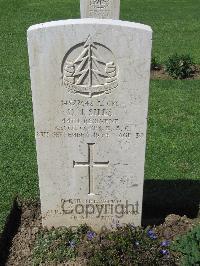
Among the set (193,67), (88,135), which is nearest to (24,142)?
(88,135)

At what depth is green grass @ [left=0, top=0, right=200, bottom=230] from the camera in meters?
6.43

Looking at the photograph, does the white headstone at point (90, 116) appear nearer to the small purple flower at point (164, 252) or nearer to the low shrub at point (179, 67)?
the small purple flower at point (164, 252)

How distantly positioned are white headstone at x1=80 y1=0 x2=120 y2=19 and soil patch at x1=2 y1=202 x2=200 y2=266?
6.61 m

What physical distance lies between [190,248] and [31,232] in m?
1.72

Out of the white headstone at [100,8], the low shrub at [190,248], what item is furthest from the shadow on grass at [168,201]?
the white headstone at [100,8]

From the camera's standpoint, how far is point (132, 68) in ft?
13.5

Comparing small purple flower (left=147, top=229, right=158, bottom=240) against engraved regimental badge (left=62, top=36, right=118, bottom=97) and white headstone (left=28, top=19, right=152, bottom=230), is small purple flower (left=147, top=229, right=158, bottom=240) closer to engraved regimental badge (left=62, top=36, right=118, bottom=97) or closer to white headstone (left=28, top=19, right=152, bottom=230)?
white headstone (left=28, top=19, right=152, bottom=230)

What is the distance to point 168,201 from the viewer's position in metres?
5.75

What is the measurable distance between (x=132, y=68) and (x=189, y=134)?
12.1 feet

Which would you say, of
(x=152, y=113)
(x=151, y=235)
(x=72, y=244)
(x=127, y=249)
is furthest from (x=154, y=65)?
(x=127, y=249)

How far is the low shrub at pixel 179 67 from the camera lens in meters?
10.1

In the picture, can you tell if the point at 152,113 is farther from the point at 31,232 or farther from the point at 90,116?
the point at 90,116

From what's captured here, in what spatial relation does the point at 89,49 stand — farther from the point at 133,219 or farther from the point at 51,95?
the point at 133,219

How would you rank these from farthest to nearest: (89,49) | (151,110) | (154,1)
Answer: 1. (154,1)
2. (151,110)
3. (89,49)
